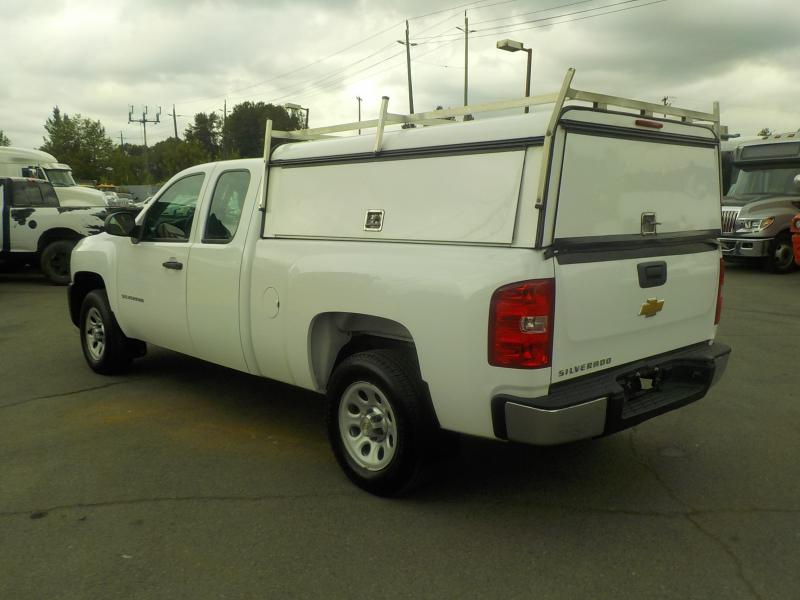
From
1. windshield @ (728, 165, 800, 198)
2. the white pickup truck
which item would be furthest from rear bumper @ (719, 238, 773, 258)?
the white pickup truck

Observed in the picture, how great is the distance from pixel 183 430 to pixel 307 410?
0.97 metres

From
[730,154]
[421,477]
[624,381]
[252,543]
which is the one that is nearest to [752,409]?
[624,381]

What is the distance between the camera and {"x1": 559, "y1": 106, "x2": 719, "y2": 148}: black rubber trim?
337 cm

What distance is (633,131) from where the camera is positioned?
373cm

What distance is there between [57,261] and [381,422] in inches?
465

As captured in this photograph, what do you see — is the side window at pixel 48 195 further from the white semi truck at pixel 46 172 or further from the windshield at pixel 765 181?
the windshield at pixel 765 181

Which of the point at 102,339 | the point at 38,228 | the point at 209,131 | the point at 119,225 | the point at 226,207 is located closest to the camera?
the point at 226,207

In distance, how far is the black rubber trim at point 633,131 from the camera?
3.37 m

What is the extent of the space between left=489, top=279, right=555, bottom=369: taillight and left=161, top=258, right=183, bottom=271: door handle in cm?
291

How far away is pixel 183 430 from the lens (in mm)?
5137

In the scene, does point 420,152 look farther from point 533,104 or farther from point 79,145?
point 79,145

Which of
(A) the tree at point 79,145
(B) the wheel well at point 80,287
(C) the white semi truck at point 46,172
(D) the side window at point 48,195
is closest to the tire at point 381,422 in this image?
(B) the wheel well at point 80,287

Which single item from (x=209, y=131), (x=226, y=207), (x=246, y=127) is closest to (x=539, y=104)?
(x=226, y=207)

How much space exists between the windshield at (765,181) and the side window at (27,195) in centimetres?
1455
